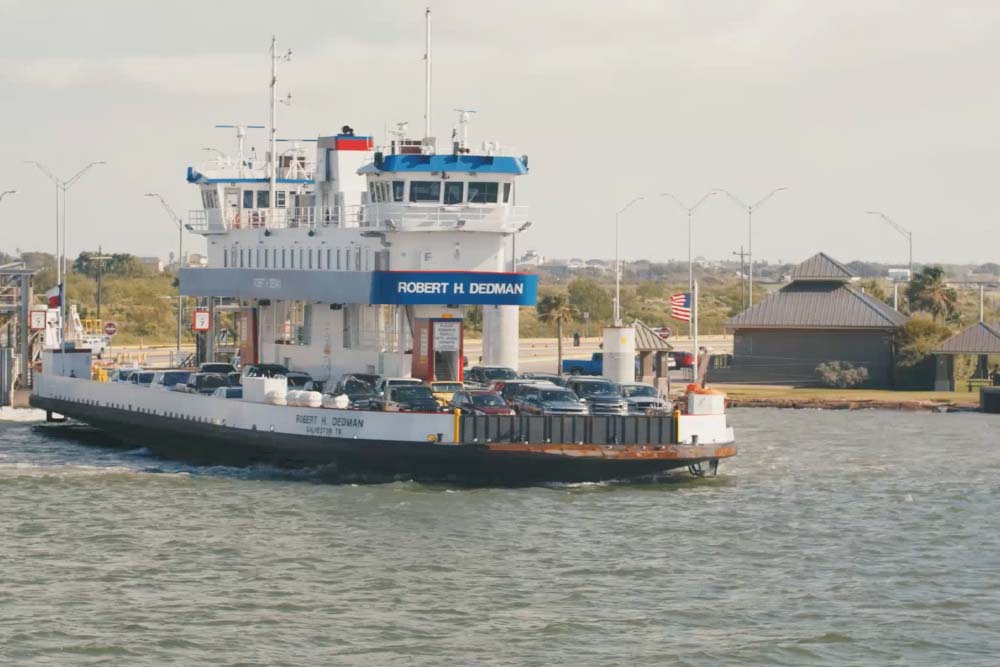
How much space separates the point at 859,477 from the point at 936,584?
17.1 m

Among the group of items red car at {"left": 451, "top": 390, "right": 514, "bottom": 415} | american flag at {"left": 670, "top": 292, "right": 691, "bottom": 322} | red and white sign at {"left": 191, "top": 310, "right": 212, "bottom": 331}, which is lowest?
red car at {"left": 451, "top": 390, "right": 514, "bottom": 415}

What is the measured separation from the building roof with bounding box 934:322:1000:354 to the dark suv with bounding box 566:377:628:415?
40222 millimetres

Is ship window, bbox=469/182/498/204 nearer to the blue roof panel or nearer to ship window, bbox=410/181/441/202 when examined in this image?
the blue roof panel

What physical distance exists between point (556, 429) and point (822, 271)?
178ft

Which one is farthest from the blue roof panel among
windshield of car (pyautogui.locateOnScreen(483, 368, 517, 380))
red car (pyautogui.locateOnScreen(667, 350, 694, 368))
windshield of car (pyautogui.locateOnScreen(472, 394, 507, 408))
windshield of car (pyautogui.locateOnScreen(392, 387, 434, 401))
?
red car (pyautogui.locateOnScreen(667, 350, 694, 368))

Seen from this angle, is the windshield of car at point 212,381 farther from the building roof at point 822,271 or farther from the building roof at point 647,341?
the building roof at point 822,271

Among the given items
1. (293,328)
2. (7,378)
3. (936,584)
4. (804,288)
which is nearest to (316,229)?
(293,328)

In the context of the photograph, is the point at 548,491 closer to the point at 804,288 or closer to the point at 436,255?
the point at 436,255

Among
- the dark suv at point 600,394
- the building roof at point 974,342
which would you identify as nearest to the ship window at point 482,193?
the dark suv at point 600,394

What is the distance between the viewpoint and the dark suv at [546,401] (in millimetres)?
49125

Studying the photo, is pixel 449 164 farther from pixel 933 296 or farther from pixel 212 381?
pixel 933 296

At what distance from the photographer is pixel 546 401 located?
4972cm

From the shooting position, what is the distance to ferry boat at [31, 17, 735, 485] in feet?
157

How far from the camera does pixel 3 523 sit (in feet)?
143
